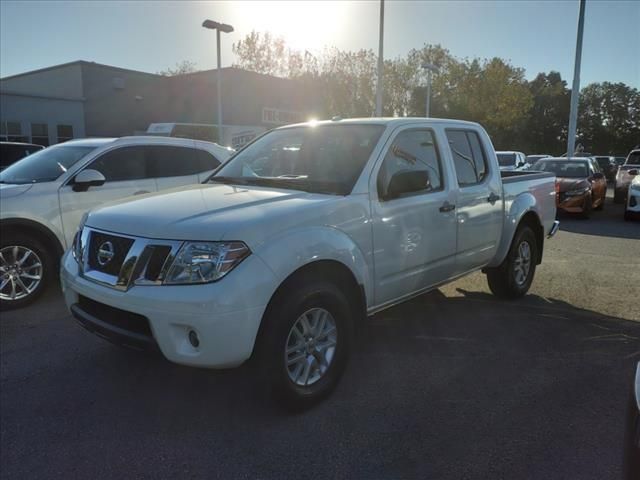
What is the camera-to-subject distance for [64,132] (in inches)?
1228

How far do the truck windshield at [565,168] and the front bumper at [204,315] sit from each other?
1260cm

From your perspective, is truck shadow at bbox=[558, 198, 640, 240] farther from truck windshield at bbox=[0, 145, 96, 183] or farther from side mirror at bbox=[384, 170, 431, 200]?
truck windshield at bbox=[0, 145, 96, 183]

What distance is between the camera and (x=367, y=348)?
14.3 ft

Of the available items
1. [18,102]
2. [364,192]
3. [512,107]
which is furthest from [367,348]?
[512,107]

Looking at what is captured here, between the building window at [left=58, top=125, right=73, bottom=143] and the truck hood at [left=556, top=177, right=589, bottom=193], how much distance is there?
2811 centimetres

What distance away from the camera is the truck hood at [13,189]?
5203 mm

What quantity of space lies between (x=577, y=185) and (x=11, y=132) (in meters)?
28.7

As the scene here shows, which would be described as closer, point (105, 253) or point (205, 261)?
point (205, 261)

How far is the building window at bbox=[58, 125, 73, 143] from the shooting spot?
101 feet

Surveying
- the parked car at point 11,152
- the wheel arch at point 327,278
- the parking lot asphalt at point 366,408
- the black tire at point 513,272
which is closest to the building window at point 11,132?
the parked car at point 11,152

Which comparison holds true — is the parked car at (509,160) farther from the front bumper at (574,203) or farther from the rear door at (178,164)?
the rear door at (178,164)

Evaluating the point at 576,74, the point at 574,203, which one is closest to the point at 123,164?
the point at 574,203

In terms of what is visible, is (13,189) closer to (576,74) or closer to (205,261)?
(205,261)

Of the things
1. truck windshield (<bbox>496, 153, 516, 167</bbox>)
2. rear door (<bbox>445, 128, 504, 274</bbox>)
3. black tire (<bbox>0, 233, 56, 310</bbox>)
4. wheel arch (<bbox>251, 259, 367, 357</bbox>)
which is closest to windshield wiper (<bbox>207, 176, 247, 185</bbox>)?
wheel arch (<bbox>251, 259, 367, 357</bbox>)
